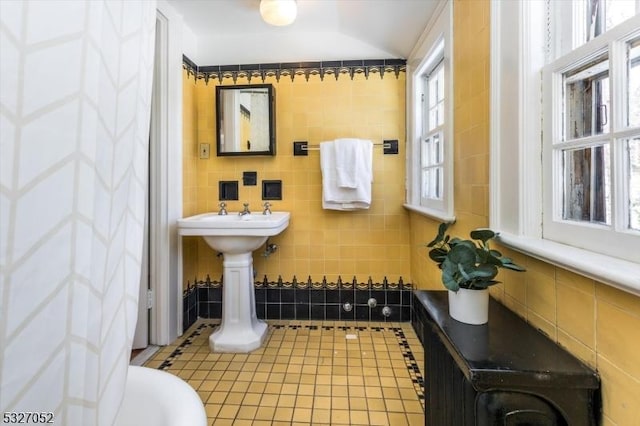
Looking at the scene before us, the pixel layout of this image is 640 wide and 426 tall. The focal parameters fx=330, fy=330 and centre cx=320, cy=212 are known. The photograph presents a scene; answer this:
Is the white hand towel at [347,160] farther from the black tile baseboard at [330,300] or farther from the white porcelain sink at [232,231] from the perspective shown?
the black tile baseboard at [330,300]

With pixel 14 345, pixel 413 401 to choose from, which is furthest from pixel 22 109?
pixel 413 401

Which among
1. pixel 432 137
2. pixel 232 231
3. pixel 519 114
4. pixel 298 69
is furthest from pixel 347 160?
pixel 519 114

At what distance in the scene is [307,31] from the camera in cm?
234

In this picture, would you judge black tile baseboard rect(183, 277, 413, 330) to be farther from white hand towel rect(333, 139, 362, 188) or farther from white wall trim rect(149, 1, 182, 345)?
white hand towel rect(333, 139, 362, 188)

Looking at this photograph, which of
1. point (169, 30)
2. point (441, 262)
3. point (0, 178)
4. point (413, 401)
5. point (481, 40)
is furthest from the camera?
point (169, 30)

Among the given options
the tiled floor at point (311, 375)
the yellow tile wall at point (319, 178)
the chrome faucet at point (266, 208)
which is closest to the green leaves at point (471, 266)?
the tiled floor at point (311, 375)

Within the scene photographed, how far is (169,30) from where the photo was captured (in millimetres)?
2006

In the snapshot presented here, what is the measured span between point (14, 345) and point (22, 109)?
11.2 inches

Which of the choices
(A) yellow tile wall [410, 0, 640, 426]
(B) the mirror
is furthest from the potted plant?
(B) the mirror

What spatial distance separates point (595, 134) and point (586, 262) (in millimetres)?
334

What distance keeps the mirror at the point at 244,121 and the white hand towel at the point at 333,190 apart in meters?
0.38

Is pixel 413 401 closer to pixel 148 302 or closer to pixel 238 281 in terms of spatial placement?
pixel 238 281

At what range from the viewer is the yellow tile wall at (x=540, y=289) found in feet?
2.05

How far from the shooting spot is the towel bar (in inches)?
92.3
